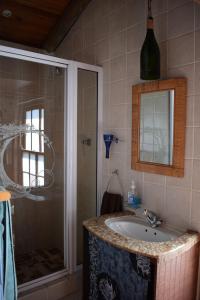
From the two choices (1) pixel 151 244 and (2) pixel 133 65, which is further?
(2) pixel 133 65

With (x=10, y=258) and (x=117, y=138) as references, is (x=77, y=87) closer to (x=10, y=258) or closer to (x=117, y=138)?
(x=117, y=138)

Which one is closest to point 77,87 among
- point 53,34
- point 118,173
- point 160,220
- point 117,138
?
point 117,138

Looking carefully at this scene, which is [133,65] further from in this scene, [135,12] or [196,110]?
[196,110]

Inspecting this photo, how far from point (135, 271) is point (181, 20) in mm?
1505

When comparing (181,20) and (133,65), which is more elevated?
(181,20)

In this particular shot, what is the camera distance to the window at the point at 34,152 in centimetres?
203

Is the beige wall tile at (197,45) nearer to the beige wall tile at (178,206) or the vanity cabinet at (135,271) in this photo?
the beige wall tile at (178,206)

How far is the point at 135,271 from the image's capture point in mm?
1316

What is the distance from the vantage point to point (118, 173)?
2031mm

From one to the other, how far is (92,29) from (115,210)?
64.3 inches

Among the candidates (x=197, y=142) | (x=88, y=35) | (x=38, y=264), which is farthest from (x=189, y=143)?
(x=38, y=264)

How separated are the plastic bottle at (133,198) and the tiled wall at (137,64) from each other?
39 millimetres

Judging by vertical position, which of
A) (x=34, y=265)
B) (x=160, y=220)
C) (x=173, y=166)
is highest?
(x=173, y=166)

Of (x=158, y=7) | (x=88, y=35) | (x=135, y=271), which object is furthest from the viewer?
(x=88, y=35)
